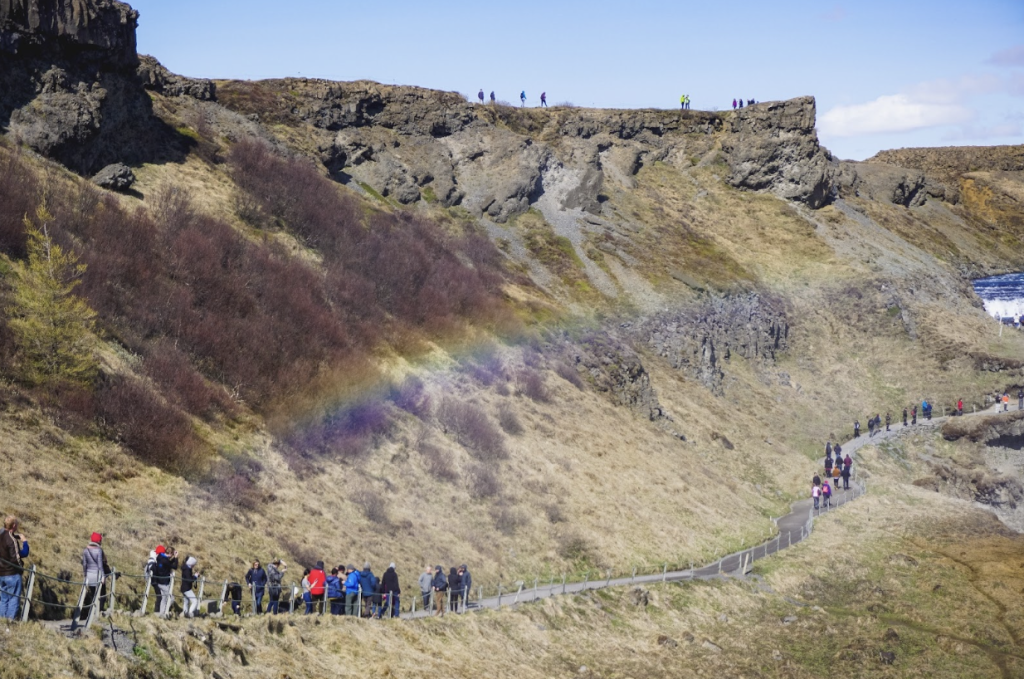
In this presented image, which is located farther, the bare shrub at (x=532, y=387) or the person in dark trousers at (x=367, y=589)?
the bare shrub at (x=532, y=387)

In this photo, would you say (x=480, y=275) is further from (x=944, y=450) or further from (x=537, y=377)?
(x=944, y=450)

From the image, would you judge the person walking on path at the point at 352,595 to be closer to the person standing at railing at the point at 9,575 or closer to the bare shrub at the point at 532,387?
the person standing at railing at the point at 9,575

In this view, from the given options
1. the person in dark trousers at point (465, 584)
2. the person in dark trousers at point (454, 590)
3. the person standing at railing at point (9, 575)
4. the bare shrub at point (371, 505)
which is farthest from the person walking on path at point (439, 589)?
the person standing at railing at point (9, 575)

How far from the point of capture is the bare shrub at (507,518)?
3391cm

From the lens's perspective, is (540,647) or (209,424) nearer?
(540,647)

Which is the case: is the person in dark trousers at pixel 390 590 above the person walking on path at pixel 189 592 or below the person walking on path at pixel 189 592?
below

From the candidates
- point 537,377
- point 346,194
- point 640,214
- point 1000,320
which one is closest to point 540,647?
point 537,377

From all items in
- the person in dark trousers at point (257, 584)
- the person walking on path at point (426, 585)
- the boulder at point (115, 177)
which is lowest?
the person walking on path at point (426, 585)

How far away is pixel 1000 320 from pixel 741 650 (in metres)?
60.7

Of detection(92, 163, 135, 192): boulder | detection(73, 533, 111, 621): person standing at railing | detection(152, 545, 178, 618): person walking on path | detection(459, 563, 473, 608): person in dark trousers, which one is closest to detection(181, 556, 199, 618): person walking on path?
detection(152, 545, 178, 618): person walking on path

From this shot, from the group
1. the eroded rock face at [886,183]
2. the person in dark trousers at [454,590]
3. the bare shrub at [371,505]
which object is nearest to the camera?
the person in dark trousers at [454,590]

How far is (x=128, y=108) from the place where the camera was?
152 feet

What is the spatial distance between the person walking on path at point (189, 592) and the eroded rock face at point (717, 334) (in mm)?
41041

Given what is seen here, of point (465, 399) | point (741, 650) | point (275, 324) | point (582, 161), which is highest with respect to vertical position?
point (582, 161)
